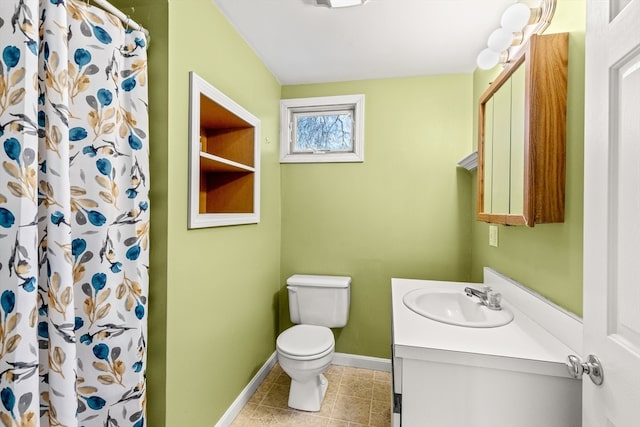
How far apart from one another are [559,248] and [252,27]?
6.26 ft

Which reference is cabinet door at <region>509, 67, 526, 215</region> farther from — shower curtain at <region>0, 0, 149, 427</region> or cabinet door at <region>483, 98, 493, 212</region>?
shower curtain at <region>0, 0, 149, 427</region>

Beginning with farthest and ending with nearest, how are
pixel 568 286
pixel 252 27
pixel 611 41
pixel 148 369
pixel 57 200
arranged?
pixel 252 27 → pixel 148 369 → pixel 568 286 → pixel 57 200 → pixel 611 41

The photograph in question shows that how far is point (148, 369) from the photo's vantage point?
4.04ft

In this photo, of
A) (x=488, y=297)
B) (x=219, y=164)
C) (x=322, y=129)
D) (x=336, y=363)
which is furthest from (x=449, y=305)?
(x=322, y=129)

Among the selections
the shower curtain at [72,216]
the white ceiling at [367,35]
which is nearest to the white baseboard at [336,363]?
the shower curtain at [72,216]

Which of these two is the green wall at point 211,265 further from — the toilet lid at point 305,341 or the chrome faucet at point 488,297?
the chrome faucet at point 488,297

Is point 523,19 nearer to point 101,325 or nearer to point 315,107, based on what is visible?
point 315,107

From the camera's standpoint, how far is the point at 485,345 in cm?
99

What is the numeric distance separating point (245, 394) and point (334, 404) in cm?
59

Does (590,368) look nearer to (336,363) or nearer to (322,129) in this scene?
(336,363)

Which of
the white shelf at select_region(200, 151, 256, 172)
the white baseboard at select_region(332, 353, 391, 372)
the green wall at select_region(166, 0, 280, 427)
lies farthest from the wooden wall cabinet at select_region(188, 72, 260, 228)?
the white baseboard at select_region(332, 353, 391, 372)

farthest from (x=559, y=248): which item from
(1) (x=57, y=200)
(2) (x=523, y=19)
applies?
(1) (x=57, y=200)

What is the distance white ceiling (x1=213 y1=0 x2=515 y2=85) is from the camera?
1510 millimetres

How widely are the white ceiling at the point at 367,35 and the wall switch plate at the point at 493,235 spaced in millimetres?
1172
